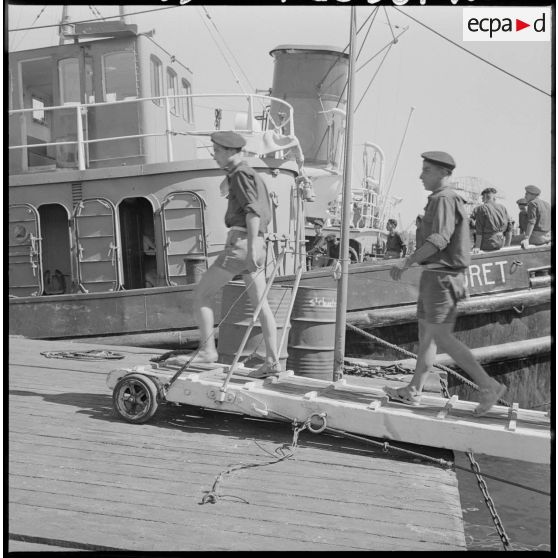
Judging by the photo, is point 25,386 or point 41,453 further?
point 25,386

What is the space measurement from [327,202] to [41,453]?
10742 millimetres

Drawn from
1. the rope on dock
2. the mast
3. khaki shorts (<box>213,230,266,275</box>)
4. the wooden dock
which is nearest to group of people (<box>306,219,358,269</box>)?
the rope on dock

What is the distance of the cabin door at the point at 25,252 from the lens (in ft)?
29.5

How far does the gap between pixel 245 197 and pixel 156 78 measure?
6.10 metres

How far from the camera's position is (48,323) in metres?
8.62

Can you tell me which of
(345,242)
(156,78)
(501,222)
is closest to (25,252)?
(156,78)

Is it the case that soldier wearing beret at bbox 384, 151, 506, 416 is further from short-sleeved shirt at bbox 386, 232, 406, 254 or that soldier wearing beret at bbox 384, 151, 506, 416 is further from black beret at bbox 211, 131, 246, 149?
short-sleeved shirt at bbox 386, 232, 406, 254

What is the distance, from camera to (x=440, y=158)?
4.00m

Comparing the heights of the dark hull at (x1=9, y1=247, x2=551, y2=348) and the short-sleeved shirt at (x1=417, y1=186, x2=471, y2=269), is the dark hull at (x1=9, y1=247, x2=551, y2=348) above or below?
below

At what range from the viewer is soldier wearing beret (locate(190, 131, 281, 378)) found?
4648 millimetres

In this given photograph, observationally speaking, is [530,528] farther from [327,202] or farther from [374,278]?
[327,202]

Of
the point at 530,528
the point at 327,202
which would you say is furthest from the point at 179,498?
the point at 327,202

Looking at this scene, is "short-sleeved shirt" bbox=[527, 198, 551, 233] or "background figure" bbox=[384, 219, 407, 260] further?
"background figure" bbox=[384, 219, 407, 260]

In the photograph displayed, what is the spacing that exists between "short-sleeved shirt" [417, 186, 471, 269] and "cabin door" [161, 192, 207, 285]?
4894 millimetres
